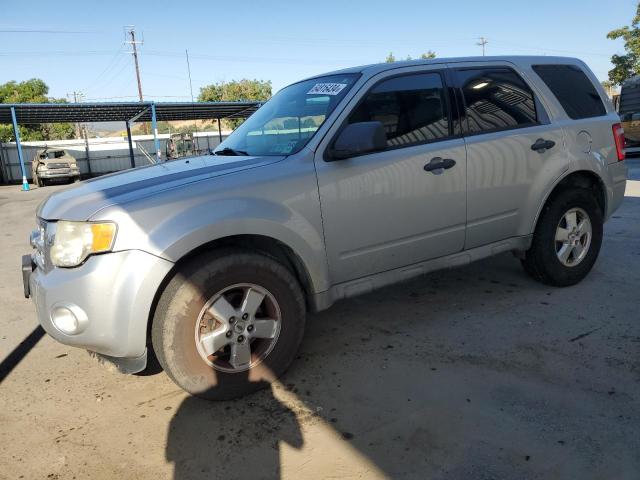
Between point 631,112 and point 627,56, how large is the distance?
1461cm

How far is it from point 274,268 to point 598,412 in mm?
1848

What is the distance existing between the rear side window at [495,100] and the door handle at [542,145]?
0.53 ft

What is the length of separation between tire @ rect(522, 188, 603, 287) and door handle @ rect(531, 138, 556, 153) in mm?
434

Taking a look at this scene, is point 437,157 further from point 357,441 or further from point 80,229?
point 80,229

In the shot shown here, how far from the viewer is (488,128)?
3812 mm

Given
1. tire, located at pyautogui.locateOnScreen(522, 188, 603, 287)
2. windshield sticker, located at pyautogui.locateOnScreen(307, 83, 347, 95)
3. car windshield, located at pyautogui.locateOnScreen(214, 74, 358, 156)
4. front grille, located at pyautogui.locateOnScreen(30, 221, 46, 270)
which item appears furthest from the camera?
tire, located at pyautogui.locateOnScreen(522, 188, 603, 287)

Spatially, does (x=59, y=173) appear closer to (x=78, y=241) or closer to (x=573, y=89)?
(x=78, y=241)

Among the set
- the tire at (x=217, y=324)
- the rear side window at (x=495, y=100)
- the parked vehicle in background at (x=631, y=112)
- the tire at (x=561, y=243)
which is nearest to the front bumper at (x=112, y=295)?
the tire at (x=217, y=324)

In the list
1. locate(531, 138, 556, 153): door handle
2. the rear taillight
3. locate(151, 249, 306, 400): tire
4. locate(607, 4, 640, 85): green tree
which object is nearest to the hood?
locate(151, 249, 306, 400): tire

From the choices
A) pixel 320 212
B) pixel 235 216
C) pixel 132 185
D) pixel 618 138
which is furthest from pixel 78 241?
pixel 618 138

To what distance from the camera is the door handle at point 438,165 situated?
136 inches

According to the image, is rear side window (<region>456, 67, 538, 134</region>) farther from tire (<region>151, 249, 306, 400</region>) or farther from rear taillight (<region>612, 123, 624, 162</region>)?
tire (<region>151, 249, 306, 400</region>)

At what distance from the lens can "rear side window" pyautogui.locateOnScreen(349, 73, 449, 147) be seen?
11.1ft

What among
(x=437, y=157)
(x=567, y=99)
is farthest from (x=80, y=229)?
(x=567, y=99)
